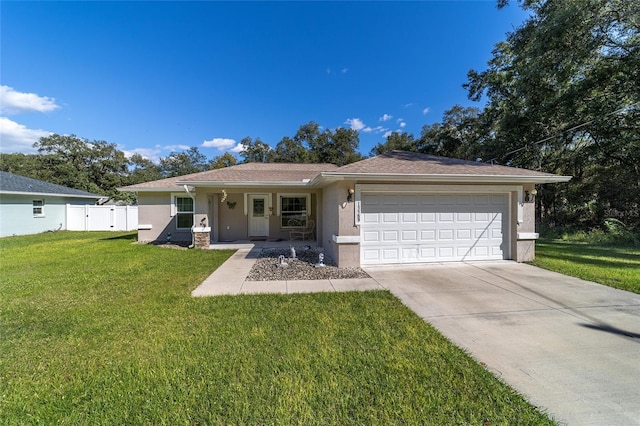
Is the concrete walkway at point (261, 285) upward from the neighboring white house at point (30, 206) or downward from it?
downward

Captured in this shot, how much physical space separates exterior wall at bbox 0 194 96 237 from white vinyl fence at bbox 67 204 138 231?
0.52 meters

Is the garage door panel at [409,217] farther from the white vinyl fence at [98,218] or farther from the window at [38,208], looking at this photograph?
the window at [38,208]

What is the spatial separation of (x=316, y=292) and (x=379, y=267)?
8.36 ft

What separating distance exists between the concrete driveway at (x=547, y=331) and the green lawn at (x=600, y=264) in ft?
1.95

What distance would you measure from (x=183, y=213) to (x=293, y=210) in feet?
16.9

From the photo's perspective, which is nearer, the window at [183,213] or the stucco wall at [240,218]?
the stucco wall at [240,218]

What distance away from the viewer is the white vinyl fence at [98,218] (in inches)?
714

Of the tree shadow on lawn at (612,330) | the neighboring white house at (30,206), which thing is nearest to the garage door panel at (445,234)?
the tree shadow on lawn at (612,330)

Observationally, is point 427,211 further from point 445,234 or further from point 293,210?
point 293,210

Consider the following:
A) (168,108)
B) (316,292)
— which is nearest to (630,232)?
(316,292)

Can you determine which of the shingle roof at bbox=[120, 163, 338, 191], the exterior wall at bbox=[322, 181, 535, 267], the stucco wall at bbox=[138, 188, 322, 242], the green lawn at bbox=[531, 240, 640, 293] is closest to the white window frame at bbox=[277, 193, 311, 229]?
the stucco wall at bbox=[138, 188, 322, 242]

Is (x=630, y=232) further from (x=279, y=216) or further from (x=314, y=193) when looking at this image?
(x=279, y=216)

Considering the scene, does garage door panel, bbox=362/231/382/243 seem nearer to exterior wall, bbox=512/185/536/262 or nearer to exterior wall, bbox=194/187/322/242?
exterior wall, bbox=512/185/536/262

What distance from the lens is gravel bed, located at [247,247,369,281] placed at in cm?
635
